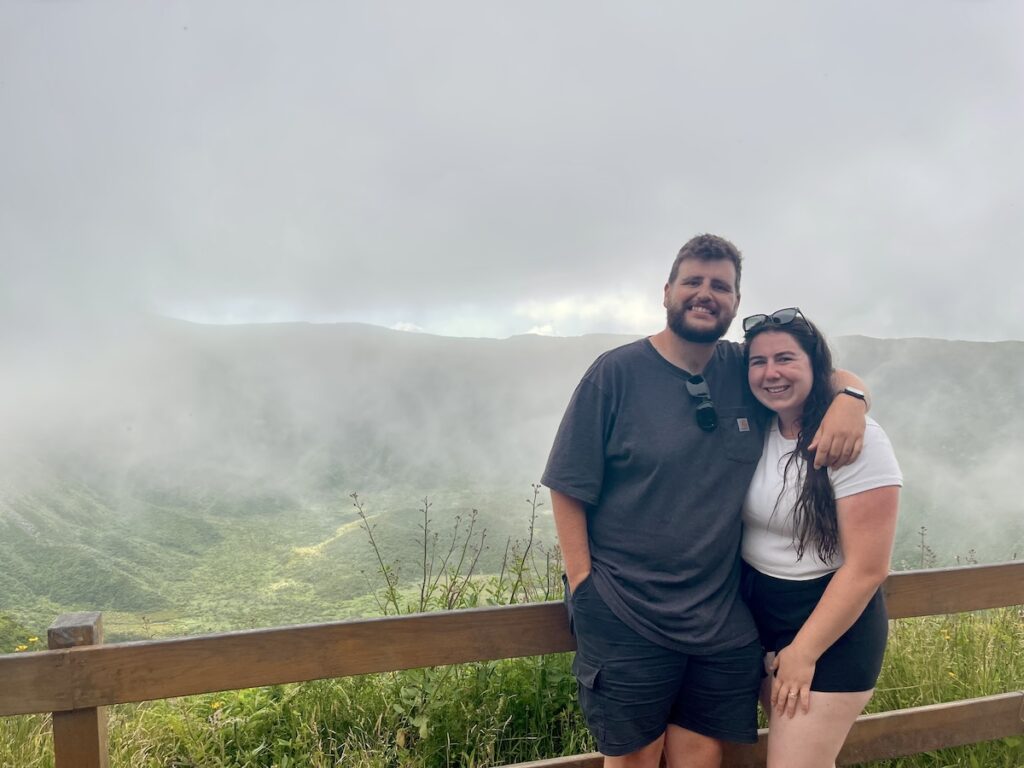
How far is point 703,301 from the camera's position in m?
2.18

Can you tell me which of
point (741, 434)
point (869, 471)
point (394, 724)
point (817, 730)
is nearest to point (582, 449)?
point (741, 434)

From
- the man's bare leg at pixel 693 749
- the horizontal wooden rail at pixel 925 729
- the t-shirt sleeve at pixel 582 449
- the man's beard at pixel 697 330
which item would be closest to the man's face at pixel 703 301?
the man's beard at pixel 697 330

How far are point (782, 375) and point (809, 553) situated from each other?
574 mm

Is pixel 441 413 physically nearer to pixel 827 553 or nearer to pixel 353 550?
pixel 353 550

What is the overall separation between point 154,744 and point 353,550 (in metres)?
11.4

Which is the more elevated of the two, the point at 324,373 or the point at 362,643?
the point at 324,373

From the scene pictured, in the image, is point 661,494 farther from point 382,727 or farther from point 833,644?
point 382,727

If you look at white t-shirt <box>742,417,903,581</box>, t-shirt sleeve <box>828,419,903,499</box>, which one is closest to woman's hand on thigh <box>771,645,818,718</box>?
white t-shirt <box>742,417,903,581</box>

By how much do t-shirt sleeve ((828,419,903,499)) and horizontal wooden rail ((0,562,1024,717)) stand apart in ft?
3.46

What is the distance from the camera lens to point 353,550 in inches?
549

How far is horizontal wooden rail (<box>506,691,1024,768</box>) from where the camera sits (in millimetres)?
2668

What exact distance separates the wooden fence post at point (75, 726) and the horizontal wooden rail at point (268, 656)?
4cm

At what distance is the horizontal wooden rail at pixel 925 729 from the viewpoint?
2.67 m

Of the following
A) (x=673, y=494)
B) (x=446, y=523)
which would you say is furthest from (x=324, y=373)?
(x=673, y=494)
